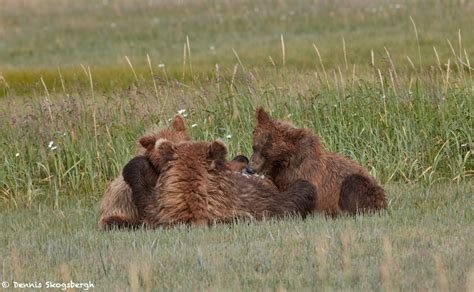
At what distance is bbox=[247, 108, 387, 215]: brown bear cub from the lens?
31.4ft

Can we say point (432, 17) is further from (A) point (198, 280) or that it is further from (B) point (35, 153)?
(A) point (198, 280)

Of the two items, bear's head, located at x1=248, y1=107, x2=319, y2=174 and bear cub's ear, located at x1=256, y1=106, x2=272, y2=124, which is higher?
bear cub's ear, located at x1=256, y1=106, x2=272, y2=124

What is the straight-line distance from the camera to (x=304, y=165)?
9773 mm

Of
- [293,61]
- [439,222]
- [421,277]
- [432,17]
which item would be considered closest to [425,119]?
[439,222]

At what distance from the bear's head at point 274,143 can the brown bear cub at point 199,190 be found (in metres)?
0.38

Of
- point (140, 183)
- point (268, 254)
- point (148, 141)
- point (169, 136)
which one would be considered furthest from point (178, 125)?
point (268, 254)

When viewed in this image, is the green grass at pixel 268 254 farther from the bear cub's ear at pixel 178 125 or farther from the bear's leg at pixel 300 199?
the bear cub's ear at pixel 178 125

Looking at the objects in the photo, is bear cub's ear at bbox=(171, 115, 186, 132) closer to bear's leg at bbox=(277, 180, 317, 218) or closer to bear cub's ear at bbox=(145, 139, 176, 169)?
bear cub's ear at bbox=(145, 139, 176, 169)

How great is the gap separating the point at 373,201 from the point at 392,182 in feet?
7.46

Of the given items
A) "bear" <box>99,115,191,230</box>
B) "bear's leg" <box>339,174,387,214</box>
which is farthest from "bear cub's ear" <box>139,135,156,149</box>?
"bear's leg" <box>339,174,387,214</box>

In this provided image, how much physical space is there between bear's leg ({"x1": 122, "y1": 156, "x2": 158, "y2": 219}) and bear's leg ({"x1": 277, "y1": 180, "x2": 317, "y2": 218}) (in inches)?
44.0

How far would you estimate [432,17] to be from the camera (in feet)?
96.4

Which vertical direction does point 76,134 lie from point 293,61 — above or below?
above

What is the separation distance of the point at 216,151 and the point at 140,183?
0.70 m
